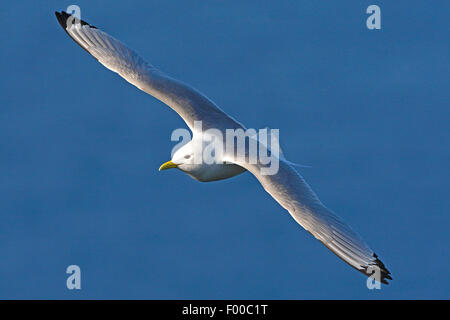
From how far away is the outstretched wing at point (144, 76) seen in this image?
9.08 meters

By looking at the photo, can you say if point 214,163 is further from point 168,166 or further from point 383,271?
point 383,271

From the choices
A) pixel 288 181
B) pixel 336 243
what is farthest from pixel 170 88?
pixel 336 243

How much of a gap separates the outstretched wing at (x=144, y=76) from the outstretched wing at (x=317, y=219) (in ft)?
3.00

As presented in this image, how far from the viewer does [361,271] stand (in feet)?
24.2

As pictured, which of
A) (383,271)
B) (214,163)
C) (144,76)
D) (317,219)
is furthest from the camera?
(144,76)

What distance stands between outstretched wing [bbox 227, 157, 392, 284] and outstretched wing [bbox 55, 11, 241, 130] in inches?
36.0

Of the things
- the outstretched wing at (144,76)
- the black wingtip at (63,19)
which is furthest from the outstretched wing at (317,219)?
the black wingtip at (63,19)

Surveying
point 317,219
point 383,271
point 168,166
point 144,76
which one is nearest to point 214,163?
point 168,166

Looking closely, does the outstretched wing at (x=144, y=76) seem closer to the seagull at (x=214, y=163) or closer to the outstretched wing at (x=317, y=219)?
the seagull at (x=214, y=163)

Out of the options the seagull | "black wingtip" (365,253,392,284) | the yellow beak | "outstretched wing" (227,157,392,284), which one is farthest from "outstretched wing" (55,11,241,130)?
"black wingtip" (365,253,392,284)

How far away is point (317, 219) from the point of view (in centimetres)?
771

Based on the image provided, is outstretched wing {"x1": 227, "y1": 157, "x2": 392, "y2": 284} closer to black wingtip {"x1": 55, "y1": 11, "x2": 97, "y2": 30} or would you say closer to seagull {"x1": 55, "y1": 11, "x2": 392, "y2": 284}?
seagull {"x1": 55, "y1": 11, "x2": 392, "y2": 284}

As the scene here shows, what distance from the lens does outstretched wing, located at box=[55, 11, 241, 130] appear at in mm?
9078

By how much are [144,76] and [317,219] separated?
2.51 metres
